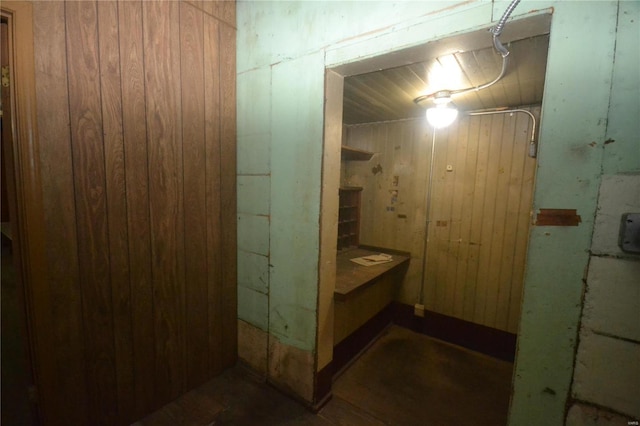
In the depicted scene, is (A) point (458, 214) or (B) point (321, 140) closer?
(B) point (321, 140)

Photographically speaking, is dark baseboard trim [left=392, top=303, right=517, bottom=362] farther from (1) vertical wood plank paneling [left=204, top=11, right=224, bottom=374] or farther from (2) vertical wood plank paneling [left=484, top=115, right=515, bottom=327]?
(1) vertical wood plank paneling [left=204, top=11, right=224, bottom=374]

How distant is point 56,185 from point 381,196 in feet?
8.98

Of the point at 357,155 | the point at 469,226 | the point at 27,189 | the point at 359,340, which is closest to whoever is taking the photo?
the point at 27,189

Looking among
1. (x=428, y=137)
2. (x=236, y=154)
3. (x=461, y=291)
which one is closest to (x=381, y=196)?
(x=428, y=137)

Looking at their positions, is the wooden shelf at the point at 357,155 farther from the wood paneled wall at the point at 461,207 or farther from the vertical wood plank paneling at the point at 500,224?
the vertical wood plank paneling at the point at 500,224

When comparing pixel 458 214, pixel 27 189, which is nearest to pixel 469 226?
pixel 458 214

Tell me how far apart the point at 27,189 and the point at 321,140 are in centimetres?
142

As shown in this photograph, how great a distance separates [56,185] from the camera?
1.26m

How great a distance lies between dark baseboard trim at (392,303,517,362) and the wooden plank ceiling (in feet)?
6.96

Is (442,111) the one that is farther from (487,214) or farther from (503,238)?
(503,238)

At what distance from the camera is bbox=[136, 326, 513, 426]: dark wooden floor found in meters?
1.72

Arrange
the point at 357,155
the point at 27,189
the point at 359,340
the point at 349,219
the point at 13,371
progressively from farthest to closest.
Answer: the point at 349,219, the point at 357,155, the point at 359,340, the point at 13,371, the point at 27,189

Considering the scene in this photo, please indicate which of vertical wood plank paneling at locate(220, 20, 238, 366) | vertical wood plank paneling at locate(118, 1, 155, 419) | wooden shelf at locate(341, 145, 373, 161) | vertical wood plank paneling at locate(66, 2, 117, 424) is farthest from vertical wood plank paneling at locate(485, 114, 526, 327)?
vertical wood plank paneling at locate(66, 2, 117, 424)

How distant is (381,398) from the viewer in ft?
6.42
